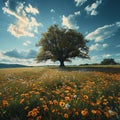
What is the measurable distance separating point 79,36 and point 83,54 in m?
5.61

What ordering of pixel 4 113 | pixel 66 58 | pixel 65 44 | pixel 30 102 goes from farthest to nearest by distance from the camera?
pixel 66 58, pixel 65 44, pixel 30 102, pixel 4 113

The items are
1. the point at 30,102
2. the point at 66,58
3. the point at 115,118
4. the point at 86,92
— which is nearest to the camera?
the point at 115,118

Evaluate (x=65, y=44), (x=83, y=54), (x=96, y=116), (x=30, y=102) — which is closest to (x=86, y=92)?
(x=96, y=116)

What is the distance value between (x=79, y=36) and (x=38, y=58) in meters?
14.2

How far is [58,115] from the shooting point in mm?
3213

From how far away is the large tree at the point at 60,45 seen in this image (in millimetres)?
38544

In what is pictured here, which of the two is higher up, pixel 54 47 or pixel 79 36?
pixel 79 36

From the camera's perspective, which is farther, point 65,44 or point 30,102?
point 65,44

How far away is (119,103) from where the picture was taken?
4.02 meters

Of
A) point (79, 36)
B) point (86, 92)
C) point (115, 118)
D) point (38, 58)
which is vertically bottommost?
point (115, 118)

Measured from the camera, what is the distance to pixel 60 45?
3778 cm

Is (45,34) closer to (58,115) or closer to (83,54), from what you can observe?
(83,54)

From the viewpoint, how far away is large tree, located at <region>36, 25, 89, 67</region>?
3854 centimetres

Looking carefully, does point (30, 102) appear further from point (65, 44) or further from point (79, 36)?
point (79, 36)
